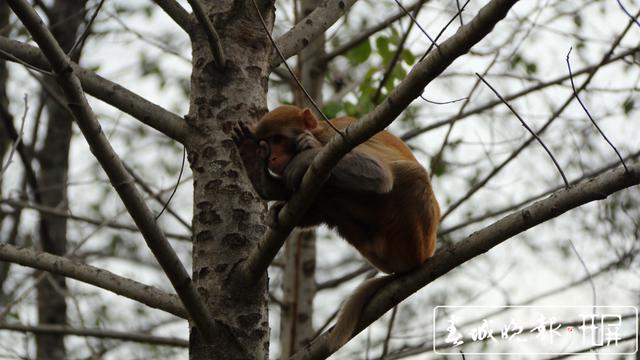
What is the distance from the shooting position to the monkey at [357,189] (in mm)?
A: 3994

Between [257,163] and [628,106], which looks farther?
[628,106]

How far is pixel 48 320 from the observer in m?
7.93

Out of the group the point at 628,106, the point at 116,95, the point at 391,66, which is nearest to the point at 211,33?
the point at 116,95

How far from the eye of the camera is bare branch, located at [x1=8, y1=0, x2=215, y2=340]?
112 inches

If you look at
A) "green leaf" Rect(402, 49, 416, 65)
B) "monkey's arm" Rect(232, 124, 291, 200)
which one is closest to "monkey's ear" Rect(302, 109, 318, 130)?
"monkey's arm" Rect(232, 124, 291, 200)

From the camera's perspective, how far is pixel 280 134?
4.27 m

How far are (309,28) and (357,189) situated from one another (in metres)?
1.17

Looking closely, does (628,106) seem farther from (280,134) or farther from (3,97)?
(3,97)

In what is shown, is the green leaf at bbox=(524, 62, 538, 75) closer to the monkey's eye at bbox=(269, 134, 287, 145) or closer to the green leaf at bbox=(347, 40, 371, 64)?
the green leaf at bbox=(347, 40, 371, 64)

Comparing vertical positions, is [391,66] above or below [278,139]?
above

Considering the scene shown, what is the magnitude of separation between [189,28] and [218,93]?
435 millimetres

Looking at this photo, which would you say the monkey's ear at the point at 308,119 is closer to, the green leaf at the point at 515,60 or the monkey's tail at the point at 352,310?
the monkey's tail at the point at 352,310

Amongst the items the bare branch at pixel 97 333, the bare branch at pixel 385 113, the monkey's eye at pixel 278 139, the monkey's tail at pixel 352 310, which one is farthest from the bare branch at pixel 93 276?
the bare branch at pixel 97 333

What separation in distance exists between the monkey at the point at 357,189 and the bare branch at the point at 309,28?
35 cm
